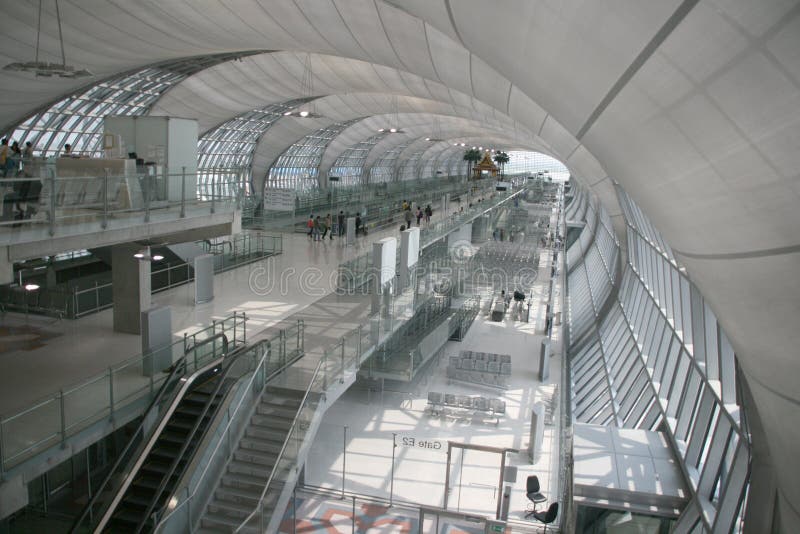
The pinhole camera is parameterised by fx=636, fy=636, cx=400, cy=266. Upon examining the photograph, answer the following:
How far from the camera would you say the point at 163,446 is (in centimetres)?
1138

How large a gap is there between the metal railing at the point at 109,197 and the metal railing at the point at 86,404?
2.57 meters

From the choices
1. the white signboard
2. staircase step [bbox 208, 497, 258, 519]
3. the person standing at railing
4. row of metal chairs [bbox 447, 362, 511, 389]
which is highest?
the person standing at railing

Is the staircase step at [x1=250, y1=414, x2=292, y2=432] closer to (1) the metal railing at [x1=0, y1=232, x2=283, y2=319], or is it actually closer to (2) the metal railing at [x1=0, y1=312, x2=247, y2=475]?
(2) the metal railing at [x1=0, y1=312, x2=247, y2=475]

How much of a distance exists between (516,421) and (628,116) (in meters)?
17.0

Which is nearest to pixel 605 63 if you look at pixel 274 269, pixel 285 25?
pixel 274 269

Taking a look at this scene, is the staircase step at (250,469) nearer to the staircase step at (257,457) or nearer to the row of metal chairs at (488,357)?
the staircase step at (257,457)

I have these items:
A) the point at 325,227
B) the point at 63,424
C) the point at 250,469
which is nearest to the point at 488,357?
the point at 325,227

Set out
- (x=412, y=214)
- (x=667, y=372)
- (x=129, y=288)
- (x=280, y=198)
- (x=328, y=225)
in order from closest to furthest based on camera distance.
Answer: (x=667, y=372) → (x=129, y=288) → (x=280, y=198) → (x=328, y=225) → (x=412, y=214)

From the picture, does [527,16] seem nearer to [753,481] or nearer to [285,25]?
[753,481]

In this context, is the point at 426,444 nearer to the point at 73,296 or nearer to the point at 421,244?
the point at 73,296

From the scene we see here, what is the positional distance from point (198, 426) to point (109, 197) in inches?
179

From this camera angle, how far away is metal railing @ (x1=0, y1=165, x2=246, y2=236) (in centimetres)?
1031

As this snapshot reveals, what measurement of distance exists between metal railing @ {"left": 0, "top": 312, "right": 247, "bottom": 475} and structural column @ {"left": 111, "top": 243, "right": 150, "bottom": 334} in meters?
2.93

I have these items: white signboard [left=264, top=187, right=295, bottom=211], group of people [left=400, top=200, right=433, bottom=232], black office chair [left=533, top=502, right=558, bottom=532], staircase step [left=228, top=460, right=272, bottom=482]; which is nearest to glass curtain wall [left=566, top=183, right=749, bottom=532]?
black office chair [left=533, top=502, right=558, bottom=532]
